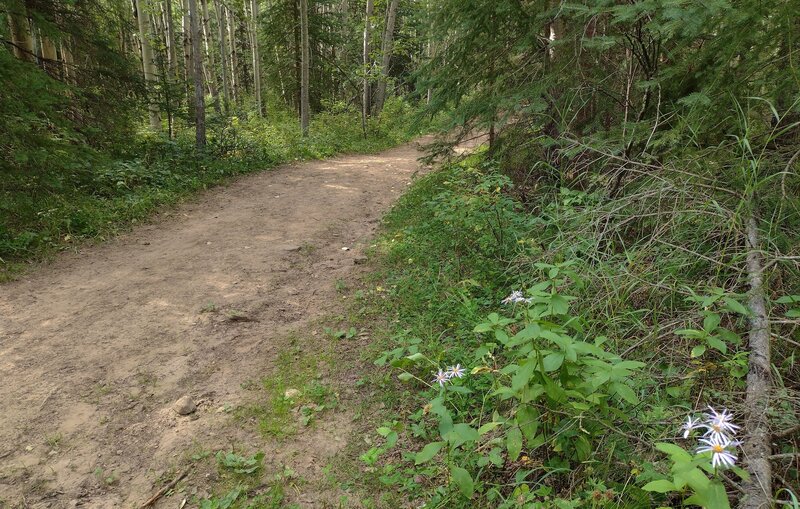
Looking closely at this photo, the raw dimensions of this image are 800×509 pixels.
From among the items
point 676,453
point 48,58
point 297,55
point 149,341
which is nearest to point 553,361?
point 676,453

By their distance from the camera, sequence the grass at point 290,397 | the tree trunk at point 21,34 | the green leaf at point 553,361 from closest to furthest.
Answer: the green leaf at point 553,361 < the grass at point 290,397 < the tree trunk at point 21,34

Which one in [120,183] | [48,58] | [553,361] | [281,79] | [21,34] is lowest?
[553,361]

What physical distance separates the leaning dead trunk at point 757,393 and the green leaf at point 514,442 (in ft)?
2.74

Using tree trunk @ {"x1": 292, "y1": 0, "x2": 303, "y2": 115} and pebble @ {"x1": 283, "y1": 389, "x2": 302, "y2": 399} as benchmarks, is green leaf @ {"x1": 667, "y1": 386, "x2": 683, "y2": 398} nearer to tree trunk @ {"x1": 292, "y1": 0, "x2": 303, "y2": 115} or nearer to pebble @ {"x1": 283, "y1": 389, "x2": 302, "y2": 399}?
pebble @ {"x1": 283, "y1": 389, "x2": 302, "y2": 399}

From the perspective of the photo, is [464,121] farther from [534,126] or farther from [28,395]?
[28,395]

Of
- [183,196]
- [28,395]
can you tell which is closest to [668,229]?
[28,395]

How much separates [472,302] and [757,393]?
236 centimetres

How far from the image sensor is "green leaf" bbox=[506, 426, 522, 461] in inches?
82.5

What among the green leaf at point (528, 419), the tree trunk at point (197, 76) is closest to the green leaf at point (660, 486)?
the green leaf at point (528, 419)

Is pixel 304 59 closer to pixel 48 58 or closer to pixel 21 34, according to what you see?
pixel 48 58

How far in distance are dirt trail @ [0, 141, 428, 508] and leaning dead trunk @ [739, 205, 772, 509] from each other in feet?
7.03

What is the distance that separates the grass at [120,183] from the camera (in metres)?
6.23

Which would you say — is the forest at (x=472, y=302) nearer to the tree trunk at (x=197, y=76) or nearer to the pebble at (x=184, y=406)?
the pebble at (x=184, y=406)

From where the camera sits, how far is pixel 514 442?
2133 millimetres
